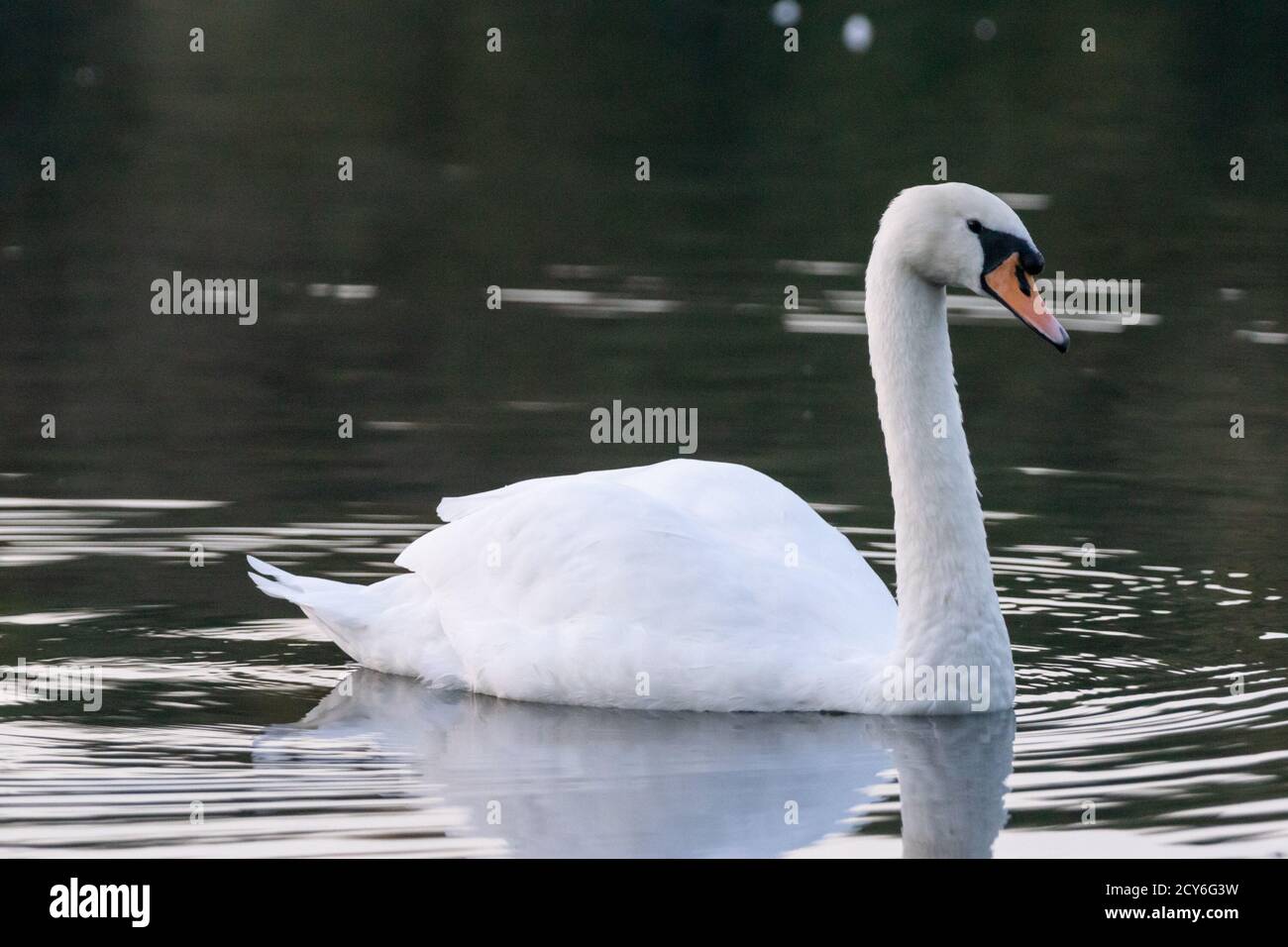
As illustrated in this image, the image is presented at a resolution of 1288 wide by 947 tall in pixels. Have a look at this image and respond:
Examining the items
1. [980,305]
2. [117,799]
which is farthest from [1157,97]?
[117,799]

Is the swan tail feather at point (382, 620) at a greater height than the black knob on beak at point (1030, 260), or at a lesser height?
lesser

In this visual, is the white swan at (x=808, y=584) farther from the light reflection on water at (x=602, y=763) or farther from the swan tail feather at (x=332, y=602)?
the swan tail feather at (x=332, y=602)

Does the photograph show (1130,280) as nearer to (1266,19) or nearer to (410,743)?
(410,743)

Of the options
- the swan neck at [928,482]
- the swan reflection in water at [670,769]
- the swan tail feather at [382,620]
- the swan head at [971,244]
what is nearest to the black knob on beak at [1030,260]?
the swan head at [971,244]

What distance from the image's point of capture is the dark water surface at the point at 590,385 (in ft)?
29.3

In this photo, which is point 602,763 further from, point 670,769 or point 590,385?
point 590,385

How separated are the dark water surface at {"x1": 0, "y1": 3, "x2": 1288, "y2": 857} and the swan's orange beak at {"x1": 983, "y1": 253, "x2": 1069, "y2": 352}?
1.60 meters

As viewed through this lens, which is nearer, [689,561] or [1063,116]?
[689,561]

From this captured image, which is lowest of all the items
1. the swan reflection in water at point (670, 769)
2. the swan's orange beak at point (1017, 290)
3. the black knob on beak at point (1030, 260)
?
the swan reflection in water at point (670, 769)

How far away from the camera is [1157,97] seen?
109ft

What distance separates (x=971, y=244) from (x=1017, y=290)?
260 millimetres

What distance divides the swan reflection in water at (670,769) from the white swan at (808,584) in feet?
0.45

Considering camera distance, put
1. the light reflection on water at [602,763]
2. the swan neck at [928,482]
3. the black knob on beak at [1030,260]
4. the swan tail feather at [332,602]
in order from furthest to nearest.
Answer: the swan tail feather at [332,602] < the swan neck at [928,482] < the black knob on beak at [1030,260] < the light reflection on water at [602,763]

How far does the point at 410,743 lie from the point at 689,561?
1.33 metres
